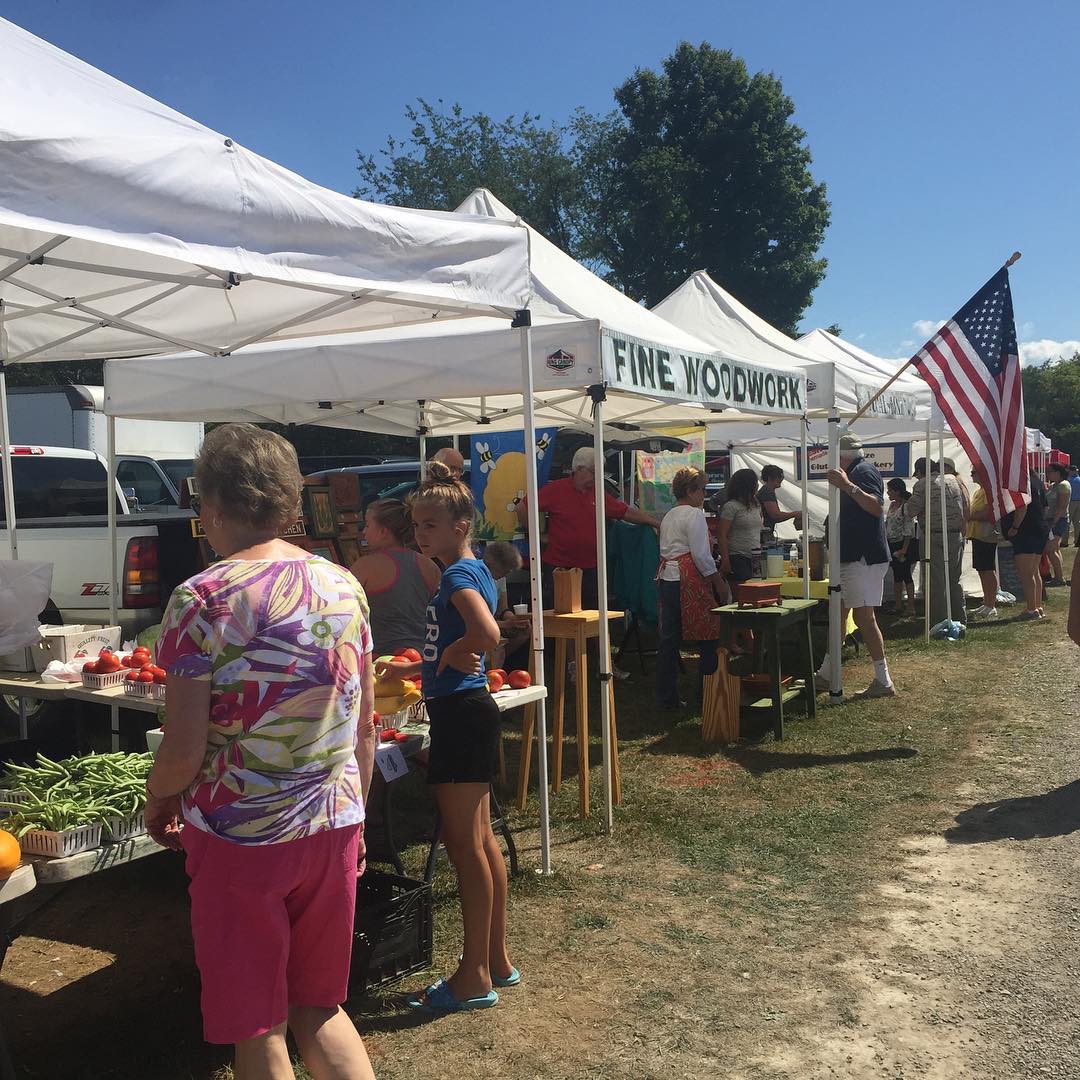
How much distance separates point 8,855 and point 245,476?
3.99ft

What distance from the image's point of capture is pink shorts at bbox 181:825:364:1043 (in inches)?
82.7

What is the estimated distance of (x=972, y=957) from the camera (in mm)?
3963

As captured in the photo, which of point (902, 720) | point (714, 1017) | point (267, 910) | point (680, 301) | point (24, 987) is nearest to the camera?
point (267, 910)

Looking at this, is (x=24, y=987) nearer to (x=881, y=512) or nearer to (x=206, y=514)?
(x=206, y=514)

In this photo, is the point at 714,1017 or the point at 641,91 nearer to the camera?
the point at 714,1017

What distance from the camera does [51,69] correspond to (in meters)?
3.28

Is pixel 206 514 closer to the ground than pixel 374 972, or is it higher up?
higher up

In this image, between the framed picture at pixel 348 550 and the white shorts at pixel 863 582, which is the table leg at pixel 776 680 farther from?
the framed picture at pixel 348 550

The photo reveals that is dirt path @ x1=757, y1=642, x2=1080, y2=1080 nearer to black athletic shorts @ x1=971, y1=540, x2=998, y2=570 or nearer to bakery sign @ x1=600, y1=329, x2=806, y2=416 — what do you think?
bakery sign @ x1=600, y1=329, x2=806, y2=416

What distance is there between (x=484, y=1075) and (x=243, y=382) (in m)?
4.96

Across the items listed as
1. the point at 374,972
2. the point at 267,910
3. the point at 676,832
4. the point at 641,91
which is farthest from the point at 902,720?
the point at 641,91

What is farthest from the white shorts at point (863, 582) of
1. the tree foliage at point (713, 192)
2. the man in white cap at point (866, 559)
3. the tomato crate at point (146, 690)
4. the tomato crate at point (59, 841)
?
the tree foliage at point (713, 192)

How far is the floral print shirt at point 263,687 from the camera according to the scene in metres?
2.06

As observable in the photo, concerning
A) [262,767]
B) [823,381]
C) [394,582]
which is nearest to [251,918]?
[262,767]
